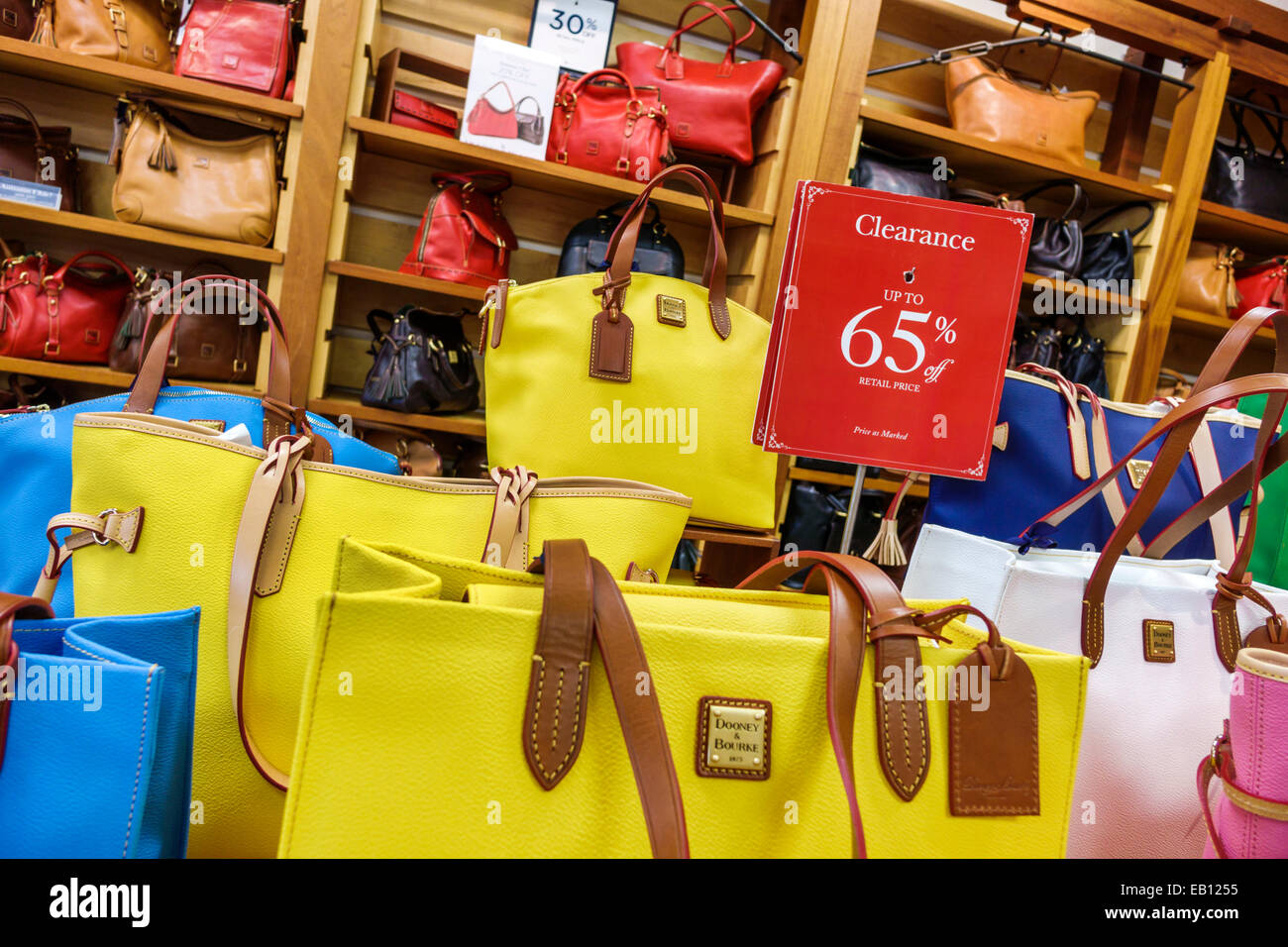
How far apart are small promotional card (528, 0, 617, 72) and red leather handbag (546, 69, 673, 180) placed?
0.83 ft

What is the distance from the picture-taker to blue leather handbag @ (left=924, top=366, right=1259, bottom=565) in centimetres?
136

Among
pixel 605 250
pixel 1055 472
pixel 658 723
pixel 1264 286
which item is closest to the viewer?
pixel 658 723

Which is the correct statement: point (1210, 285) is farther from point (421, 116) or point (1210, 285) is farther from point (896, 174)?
point (421, 116)

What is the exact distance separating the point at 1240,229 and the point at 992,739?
10.0 feet

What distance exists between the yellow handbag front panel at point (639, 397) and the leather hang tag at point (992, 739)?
896 millimetres

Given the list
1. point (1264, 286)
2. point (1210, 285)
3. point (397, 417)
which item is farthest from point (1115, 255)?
point (397, 417)

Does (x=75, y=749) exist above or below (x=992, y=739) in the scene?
below

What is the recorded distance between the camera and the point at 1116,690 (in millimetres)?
1152

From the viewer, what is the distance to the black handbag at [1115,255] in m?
2.68

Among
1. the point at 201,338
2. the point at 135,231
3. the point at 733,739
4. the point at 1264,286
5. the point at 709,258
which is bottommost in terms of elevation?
the point at 733,739

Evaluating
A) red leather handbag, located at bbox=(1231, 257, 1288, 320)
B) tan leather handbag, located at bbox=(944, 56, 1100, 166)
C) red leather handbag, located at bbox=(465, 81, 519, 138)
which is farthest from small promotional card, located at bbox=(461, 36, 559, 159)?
red leather handbag, located at bbox=(1231, 257, 1288, 320)

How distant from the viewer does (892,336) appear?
1250 mm

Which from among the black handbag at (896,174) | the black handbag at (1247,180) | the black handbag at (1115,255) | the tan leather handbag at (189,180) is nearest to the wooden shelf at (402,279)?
the tan leather handbag at (189,180)
